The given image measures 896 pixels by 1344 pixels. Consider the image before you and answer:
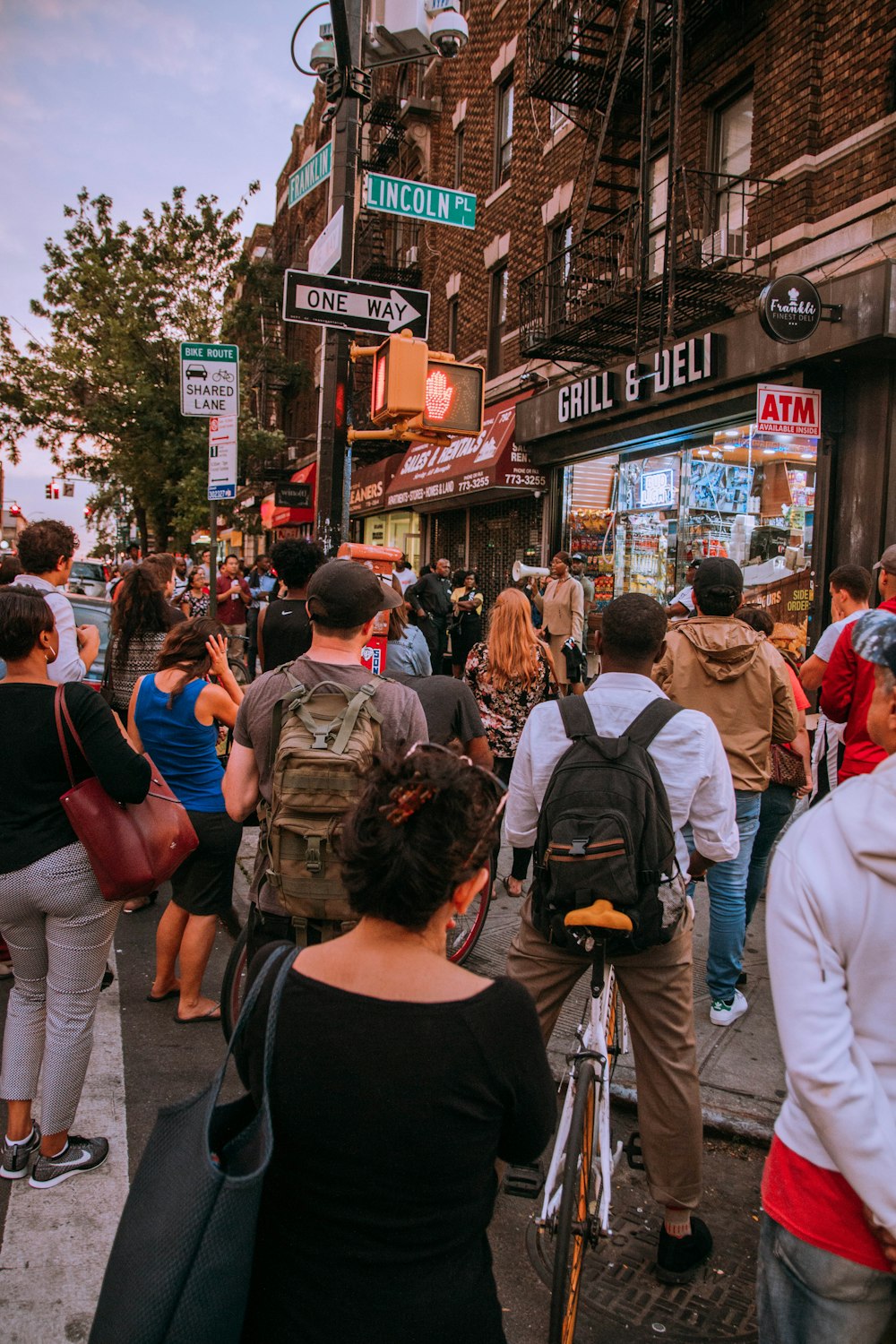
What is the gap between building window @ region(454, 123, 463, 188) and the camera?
2020 centimetres

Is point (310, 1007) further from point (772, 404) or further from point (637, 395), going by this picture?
point (637, 395)

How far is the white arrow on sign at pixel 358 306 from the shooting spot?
723 centimetres

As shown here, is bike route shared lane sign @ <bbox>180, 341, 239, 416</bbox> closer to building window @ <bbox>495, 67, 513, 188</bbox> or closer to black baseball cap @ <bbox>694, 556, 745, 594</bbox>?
black baseball cap @ <bbox>694, 556, 745, 594</bbox>

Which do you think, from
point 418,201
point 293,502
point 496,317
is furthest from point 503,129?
point 418,201

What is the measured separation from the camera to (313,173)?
26.9 ft

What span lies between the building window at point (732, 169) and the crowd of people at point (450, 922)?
7.56 metres

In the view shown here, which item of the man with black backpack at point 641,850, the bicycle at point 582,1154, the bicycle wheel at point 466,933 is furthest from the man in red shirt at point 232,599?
the bicycle at point 582,1154

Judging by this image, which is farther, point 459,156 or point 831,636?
point 459,156

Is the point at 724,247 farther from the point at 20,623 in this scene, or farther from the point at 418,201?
the point at 20,623

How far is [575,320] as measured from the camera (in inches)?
546

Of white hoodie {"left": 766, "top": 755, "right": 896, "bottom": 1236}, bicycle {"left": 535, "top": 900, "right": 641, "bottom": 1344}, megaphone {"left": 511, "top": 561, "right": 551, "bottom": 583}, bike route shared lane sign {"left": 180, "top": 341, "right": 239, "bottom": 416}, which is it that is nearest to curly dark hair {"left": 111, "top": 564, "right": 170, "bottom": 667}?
bicycle {"left": 535, "top": 900, "right": 641, "bottom": 1344}

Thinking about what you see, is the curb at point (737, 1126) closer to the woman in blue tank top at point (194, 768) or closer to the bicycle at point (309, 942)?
the bicycle at point (309, 942)

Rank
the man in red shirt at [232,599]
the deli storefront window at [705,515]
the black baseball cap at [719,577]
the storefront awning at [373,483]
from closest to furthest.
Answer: the black baseball cap at [719,577] → the deli storefront window at [705,515] → the man in red shirt at [232,599] → the storefront awning at [373,483]

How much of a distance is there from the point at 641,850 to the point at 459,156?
2096 centimetres
